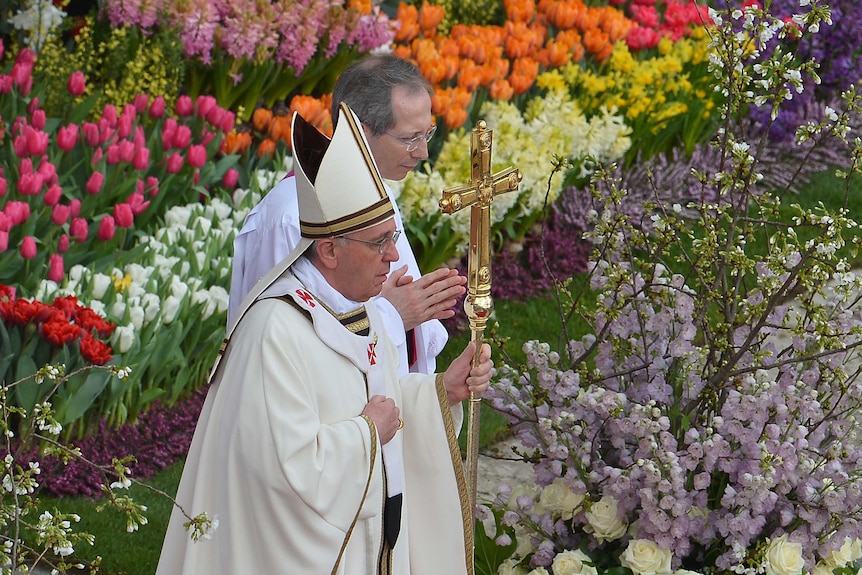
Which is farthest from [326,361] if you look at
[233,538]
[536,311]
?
[536,311]

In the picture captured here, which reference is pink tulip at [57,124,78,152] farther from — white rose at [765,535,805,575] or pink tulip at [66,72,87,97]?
white rose at [765,535,805,575]

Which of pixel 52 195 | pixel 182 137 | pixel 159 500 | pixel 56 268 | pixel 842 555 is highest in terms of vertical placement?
pixel 182 137

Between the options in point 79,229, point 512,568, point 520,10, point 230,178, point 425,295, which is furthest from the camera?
point 520,10

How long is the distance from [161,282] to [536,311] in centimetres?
233

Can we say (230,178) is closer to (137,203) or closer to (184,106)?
(184,106)

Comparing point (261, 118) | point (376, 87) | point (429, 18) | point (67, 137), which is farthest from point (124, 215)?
point (429, 18)

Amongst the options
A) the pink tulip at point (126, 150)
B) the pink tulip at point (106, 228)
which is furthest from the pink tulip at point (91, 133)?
the pink tulip at point (106, 228)

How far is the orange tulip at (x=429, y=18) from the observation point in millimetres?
8602

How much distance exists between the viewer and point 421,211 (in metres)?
7.06

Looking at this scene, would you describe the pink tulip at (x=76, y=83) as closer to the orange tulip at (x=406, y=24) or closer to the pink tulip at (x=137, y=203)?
the pink tulip at (x=137, y=203)

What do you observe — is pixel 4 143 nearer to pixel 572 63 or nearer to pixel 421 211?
pixel 421 211

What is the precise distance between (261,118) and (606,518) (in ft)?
13.5

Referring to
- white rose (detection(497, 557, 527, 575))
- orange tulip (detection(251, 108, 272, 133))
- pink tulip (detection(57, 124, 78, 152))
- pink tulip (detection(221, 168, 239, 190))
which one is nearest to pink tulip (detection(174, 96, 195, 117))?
pink tulip (detection(221, 168, 239, 190))

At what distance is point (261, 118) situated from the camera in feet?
24.1
